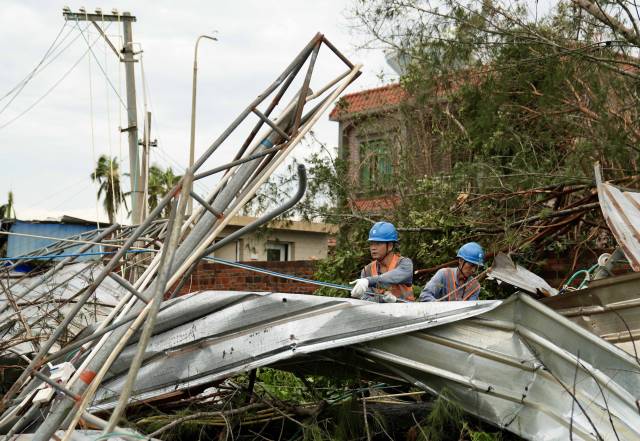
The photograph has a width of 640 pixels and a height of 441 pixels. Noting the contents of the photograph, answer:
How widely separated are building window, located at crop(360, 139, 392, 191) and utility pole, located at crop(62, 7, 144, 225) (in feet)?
12.5

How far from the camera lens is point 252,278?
40.6 ft

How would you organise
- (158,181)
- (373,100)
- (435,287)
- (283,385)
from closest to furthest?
(283,385), (435,287), (373,100), (158,181)

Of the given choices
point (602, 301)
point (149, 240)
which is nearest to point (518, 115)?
point (149, 240)

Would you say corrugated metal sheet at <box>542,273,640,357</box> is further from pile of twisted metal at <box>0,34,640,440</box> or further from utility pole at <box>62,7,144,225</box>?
utility pole at <box>62,7,144,225</box>

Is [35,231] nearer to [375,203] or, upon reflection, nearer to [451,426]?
[375,203]

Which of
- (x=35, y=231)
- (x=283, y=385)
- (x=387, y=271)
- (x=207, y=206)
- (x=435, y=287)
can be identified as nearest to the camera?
(x=207, y=206)

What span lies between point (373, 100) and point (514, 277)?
8.03 metres

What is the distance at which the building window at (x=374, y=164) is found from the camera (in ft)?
36.6

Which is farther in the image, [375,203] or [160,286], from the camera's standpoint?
[375,203]

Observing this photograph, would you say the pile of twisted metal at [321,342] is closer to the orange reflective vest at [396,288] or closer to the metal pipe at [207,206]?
the metal pipe at [207,206]

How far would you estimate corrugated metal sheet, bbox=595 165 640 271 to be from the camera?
4.89 meters

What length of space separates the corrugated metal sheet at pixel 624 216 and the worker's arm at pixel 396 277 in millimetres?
1508

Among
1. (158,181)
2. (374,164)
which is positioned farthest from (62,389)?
(158,181)

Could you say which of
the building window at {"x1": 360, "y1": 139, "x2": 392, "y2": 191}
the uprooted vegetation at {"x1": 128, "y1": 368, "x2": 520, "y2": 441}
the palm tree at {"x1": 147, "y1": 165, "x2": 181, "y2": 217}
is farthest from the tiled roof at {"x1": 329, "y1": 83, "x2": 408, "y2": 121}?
the palm tree at {"x1": 147, "y1": 165, "x2": 181, "y2": 217}
